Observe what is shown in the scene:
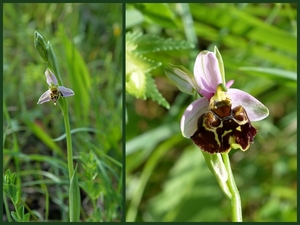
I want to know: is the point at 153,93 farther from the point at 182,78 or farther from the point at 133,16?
the point at 133,16

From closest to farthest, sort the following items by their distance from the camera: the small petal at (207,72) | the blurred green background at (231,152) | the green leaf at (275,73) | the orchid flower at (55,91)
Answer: the small petal at (207,72) < the orchid flower at (55,91) < the green leaf at (275,73) < the blurred green background at (231,152)

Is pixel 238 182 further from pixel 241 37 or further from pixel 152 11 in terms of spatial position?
pixel 152 11

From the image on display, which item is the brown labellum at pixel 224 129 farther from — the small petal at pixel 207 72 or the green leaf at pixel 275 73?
the green leaf at pixel 275 73

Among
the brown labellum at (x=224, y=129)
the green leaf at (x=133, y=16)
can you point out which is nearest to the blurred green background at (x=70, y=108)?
the green leaf at (x=133, y=16)

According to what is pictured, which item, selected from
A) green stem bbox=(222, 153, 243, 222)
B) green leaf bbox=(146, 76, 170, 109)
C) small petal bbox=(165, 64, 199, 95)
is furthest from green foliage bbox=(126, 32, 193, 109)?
green stem bbox=(222, 153, 243, 222)

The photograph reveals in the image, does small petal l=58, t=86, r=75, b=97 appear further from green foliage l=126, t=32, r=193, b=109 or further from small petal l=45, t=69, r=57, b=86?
green foliage l=126, t=32, r=193, b=109

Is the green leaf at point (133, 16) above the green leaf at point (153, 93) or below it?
above

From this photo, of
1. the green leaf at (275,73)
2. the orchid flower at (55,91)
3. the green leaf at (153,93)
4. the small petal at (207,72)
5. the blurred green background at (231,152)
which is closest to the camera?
the small petal at (207,72)
